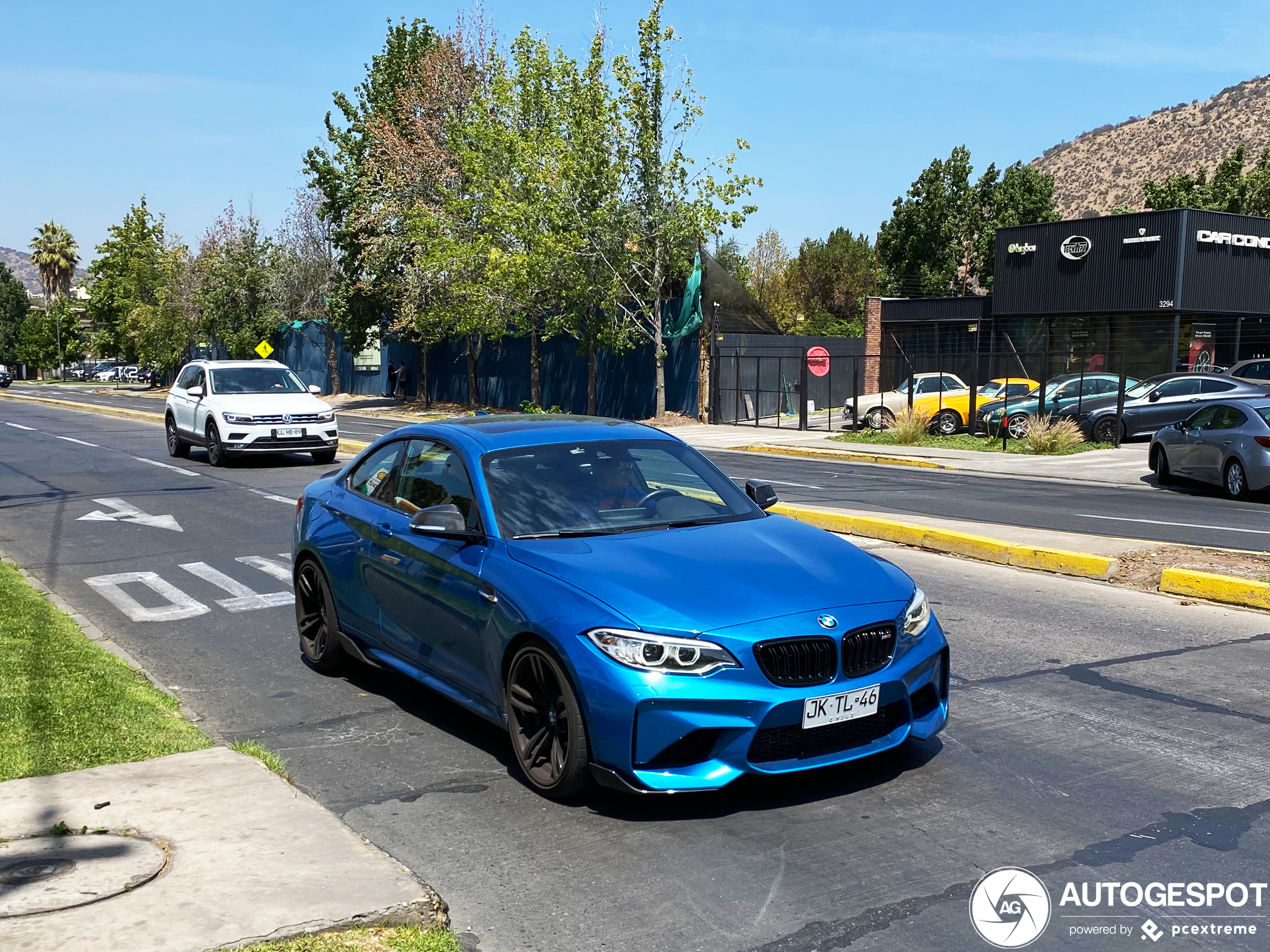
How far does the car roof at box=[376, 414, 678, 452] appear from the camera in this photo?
250 inches

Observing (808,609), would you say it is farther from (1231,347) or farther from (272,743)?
(1231,347)

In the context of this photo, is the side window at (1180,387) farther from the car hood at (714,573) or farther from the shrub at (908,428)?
the car hood at (714,573)

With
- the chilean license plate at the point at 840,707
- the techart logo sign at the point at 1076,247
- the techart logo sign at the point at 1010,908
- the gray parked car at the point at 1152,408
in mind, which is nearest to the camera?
the techart logo sign at the point at 1010,908

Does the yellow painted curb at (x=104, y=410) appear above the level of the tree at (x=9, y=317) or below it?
below

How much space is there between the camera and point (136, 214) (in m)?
85.2

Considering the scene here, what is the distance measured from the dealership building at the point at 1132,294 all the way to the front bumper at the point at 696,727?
32.0m

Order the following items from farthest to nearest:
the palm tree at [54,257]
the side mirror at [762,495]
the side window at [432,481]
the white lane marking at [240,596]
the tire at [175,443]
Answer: the palm tree at [54,257]
the tire at [175,443]
the white lane marking at [240,596]
the side mirror at [762,495]
the side window at [432,481]

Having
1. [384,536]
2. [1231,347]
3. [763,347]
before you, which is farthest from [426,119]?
[384,536]

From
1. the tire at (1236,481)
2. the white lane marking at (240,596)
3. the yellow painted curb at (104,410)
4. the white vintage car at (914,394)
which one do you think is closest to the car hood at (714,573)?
the white lane marking at (240,596)

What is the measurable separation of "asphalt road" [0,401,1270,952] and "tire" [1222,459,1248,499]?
9.47 meters

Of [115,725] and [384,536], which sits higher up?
[384,536]

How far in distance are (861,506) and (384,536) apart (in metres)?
9.69

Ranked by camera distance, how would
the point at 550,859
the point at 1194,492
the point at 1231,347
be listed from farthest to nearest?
1. the point at 1231,347
2. the point at 1194,492
3. the point at 550,859

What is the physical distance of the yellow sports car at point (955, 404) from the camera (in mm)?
31047
